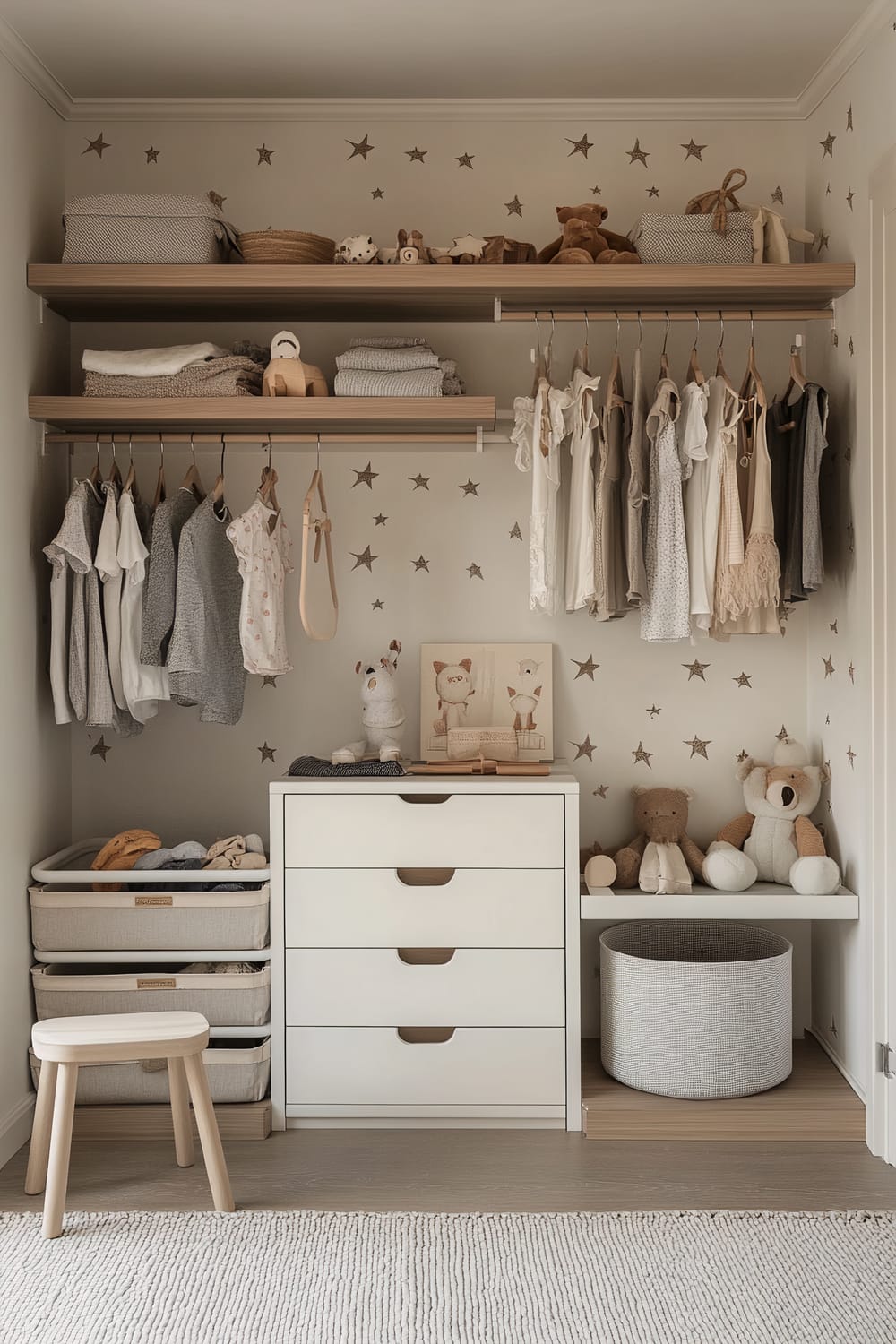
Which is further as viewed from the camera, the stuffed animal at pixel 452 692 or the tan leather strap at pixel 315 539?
the stuffed animal at pixel 452 692

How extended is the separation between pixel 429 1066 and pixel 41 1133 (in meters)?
0.89

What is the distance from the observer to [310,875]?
2719 mm

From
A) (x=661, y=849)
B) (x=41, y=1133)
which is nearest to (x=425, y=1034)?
(x=661, y=849)

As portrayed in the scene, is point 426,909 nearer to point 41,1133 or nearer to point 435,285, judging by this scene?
point 41,1133

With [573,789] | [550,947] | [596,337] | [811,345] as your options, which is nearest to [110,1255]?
[550,947]

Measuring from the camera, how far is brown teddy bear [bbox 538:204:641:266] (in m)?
2.79

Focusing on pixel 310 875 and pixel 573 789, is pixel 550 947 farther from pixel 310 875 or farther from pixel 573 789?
pixel 310 875

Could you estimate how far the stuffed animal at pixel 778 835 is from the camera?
9.11 ft

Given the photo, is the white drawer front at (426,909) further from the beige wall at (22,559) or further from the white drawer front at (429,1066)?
the beige wall at (22,559)

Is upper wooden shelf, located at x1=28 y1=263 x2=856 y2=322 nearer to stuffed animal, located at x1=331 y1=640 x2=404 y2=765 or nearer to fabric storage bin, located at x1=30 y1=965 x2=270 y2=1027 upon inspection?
stuffed animal, located at x1=331 y1=640 x2=404 y2=765

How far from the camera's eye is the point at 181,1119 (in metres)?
2.50

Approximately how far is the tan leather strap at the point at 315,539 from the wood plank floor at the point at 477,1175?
1274 mm

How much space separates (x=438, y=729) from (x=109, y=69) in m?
1.94

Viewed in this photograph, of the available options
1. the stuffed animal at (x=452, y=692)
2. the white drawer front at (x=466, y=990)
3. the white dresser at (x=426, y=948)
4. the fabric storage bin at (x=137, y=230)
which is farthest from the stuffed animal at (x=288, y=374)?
the white drawer front at (x=466, y=990)
